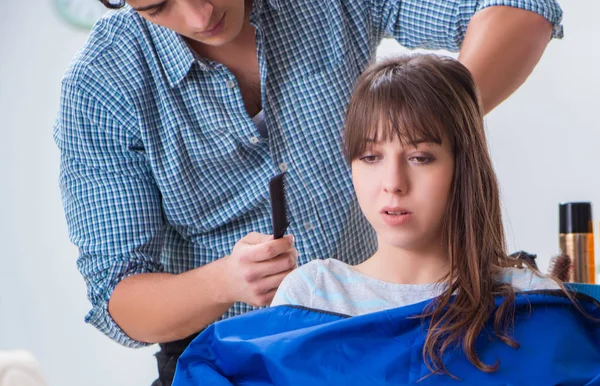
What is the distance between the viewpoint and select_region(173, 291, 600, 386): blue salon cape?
46.9 inches

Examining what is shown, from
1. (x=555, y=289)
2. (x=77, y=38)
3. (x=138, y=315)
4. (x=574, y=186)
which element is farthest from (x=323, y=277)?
(x=77, y=38)

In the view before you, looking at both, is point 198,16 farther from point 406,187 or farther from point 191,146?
point 406,187

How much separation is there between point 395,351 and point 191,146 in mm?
849

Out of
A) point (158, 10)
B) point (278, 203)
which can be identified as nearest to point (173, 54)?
point (158, 10)

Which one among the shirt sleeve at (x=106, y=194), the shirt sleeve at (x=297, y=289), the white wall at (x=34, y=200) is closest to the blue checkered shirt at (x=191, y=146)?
the shirt sleeve at (x=106, y=194)

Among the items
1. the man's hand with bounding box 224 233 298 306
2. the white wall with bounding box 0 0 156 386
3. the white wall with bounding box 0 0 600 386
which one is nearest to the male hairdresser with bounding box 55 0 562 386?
the man's hand with bounding box 224 233 298 306

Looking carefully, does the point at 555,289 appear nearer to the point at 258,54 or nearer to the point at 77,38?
the point at 258,54

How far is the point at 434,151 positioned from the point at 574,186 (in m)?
1.78

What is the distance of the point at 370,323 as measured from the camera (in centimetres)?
122

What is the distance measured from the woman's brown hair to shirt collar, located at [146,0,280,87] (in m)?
0.54

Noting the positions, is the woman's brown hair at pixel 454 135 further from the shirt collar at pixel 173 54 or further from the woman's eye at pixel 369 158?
the shirt collar at pixel 173 54

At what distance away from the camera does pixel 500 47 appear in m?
1.79

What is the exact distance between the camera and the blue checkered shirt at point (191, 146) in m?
1.86

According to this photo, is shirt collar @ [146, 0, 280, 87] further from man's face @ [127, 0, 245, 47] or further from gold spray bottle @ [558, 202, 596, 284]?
gold spray bottle @ [558, 202, 596, 284]
